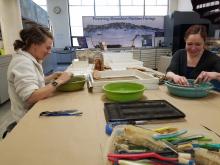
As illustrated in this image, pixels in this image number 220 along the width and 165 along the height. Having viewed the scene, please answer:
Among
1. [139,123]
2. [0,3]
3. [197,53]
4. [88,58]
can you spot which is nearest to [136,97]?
[139,123]

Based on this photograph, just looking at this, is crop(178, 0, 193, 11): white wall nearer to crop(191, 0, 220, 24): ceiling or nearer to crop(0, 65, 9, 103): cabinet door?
crop(191, 0, 220, 24): ceiling

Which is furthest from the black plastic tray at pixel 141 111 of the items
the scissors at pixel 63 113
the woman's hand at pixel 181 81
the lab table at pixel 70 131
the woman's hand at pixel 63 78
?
the woman's hand at pixel 63 78

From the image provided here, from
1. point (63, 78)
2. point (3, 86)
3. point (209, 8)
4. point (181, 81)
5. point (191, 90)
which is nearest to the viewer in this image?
point (191, 90)

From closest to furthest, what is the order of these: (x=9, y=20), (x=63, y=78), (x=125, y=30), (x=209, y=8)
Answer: (x=63, y=78) → (x=9, y=20) → (x=209, y=8) → (x=125, y=30)

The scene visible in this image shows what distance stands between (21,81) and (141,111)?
30.1 inches

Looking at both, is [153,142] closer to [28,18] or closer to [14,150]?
[14,150]

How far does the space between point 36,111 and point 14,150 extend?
38cm

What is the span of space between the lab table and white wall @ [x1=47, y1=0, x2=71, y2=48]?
7943 mm

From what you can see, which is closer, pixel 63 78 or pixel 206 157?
pixel 206 157

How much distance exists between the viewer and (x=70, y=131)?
789 mm

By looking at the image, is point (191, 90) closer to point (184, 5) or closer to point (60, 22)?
point (184, 5)

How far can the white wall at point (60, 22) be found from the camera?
8227 millimetres

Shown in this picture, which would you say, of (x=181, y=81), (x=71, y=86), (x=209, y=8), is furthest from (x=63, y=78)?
(x=209, y=8)

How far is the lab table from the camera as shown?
0.62m
